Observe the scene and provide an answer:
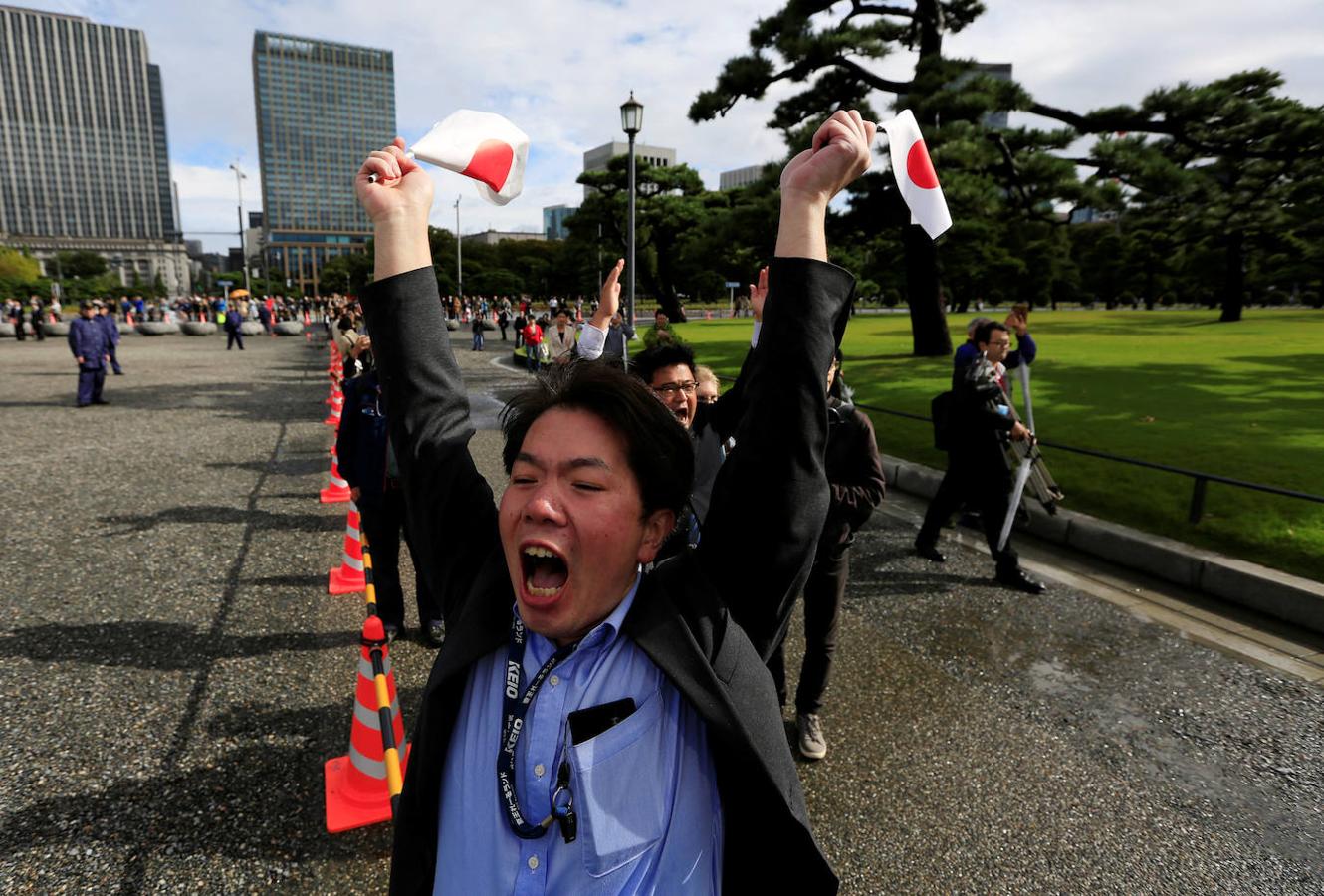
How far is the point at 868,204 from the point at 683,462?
51.8 ft

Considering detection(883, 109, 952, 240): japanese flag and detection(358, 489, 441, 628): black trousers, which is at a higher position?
detection(883, 109, 952, 240): japanese flag

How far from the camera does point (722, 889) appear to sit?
3.86ft

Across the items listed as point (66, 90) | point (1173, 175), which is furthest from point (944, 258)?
point (66, 90)

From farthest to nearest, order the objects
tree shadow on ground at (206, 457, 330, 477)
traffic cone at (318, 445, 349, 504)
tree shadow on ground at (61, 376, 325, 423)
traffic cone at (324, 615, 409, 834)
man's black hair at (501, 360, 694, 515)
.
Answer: tree shadow on ground at (61, 376, 325, 423) → tree shadow on ground at (206, 457, 330, 477) → traffic cone at (318, 445, 349, 504) → traffic cone at (324, 615, 409, 834) → man's black hair at (501, 360, 694, 515)

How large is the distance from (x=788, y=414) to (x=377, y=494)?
4.16 m

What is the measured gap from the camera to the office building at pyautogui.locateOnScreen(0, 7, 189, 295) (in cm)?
13088

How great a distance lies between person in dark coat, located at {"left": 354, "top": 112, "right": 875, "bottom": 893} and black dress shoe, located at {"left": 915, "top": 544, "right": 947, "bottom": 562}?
17.6ft

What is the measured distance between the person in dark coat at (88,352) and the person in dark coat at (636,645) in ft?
51.2

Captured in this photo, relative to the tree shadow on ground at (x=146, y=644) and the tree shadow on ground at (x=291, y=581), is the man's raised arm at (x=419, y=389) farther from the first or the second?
the tree shadow on ground at (x=291, y=581)

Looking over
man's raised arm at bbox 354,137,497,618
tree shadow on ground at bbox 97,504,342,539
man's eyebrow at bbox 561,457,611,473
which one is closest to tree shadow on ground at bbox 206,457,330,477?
tree shadow on ground at bbox 97,504,342,539

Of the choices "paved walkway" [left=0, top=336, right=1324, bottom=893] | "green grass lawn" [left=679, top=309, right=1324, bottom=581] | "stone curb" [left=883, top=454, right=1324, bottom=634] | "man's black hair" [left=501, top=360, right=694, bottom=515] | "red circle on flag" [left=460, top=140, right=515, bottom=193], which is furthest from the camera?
"green grass lawn" [left=679, top=309, right=1324, bottom=581]

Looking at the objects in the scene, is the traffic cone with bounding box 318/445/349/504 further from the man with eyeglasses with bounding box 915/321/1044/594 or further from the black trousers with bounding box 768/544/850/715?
the man with eyeglasses with bounding box 915/321/1044/594

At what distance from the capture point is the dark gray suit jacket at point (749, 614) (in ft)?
3.62

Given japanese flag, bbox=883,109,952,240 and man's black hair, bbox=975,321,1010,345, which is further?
man's black hair, bbox=975,321,1010,345
